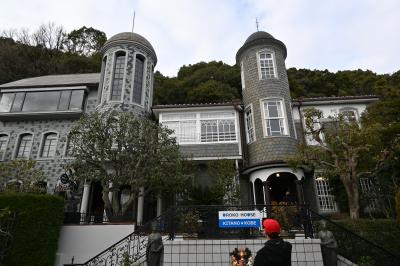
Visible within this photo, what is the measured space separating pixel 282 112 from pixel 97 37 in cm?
4047

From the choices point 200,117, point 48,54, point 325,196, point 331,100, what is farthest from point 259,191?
point 48,54

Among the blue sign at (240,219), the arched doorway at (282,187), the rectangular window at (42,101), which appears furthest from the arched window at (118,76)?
the blue sign at (240,219)

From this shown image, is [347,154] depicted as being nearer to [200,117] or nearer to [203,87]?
[200,117]

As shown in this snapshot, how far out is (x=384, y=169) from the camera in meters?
14.6

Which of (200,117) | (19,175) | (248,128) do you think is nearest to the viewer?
(19,175)

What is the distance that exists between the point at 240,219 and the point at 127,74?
45.9 feet

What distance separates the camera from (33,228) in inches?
414

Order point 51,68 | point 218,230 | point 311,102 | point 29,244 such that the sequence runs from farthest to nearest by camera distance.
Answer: point 51,68 → point 311,102 → point 29,244 → point 218,230

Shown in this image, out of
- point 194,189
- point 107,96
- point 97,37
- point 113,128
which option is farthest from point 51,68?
point 194,189

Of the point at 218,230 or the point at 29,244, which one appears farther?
the point at 29,244

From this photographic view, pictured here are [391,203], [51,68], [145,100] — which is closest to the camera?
[391,203]

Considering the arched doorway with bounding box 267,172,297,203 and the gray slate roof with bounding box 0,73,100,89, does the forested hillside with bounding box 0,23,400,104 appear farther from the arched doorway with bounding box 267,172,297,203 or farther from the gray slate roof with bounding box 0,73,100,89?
the arched doorway with bounding box 267,172,297,203

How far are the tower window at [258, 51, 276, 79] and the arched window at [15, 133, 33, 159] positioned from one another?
15.8 m

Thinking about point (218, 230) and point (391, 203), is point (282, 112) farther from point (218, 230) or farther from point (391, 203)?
point (218, 230)
